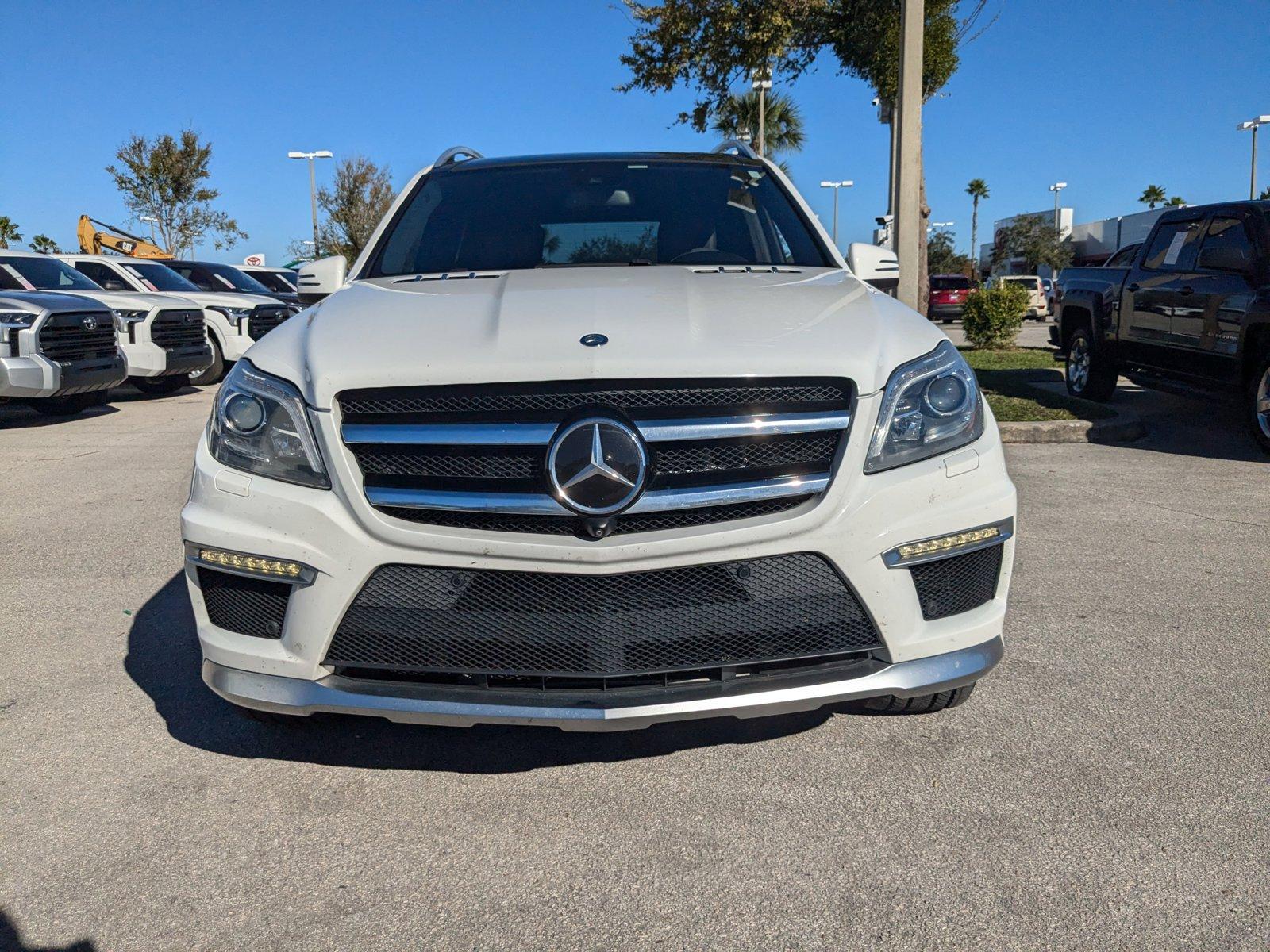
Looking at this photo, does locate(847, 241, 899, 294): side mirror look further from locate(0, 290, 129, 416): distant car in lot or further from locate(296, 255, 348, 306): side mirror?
locate(0, 290, 129, 416): distant car in lot

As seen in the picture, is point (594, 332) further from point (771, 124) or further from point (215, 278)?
point (771, 124)

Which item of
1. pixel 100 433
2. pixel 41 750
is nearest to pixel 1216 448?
pixel 41 750

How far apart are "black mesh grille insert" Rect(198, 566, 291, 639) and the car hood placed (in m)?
0.48

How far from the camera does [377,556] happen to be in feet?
8.36

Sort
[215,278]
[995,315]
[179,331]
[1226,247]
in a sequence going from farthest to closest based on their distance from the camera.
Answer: [215,278]
[995,315]
[179,331]
[1226,247]

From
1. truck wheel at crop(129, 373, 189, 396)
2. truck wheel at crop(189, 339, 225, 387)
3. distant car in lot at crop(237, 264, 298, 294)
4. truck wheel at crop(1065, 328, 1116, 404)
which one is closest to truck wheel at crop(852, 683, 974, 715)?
truck wheel at crop(1065, 328, 1116, 404)

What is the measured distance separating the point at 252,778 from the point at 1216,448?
795 cm

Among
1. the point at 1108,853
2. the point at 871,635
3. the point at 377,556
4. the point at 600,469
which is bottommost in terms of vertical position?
the point at 1108,853

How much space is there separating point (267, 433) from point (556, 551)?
31.8 inches

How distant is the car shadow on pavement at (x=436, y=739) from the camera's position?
311cm

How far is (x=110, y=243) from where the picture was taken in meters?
25.0

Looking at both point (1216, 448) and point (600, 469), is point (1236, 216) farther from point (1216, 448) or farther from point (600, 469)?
point (600, 469)

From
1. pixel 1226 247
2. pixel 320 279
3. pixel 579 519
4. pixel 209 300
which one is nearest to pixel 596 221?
pixel 320 279

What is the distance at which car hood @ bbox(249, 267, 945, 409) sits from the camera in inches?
102
